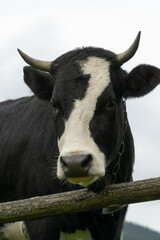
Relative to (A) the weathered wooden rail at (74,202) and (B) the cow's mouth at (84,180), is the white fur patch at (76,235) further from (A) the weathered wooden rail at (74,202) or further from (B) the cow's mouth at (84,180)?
(A) the weathered wooden rail at (74,202)

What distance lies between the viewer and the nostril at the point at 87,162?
21.7 ft

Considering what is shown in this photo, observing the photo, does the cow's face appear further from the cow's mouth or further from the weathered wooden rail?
the weathered wooden rail

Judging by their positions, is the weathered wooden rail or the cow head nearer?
the weathered wooden rail

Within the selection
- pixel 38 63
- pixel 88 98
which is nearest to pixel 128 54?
pixel 88 98

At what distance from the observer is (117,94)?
828cm

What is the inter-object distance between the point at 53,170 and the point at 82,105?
172cm

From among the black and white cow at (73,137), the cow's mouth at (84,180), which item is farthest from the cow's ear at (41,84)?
the cow's mouth at (84,180)

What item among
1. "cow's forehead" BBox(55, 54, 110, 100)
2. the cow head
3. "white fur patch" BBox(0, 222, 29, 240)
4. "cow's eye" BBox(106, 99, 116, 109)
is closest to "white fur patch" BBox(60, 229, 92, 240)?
"white fur patch" BBox(0, 222, 29, 240)

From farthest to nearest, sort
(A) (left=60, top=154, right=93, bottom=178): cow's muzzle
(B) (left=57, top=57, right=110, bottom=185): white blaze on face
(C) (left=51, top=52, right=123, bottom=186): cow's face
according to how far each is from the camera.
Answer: (B) (left=57, top=57, right=110, bottom=185): white blaze on face → (C) (left=51, top=52, right=123, bottom=186): cow's face → (A) (left=60, top=154, right=93, bottom=178): cow's muzzle

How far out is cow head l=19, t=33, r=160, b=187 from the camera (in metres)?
6.88

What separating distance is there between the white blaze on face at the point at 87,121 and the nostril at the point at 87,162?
2.5 inches

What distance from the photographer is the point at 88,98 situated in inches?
303

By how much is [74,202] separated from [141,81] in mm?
2910

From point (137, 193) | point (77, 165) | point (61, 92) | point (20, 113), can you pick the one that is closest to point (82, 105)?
point (61, 92)
